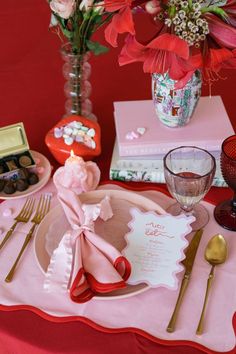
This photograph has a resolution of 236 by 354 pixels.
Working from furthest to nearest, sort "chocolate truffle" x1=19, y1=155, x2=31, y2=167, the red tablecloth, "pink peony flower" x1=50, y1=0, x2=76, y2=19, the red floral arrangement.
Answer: "chocolate truffle" x1=19, y1=155, x2=31, y2=167 → "pink peony flower" x1=50, y1=0, x2=76, y2=19 → the red floral arrangement → the red tablecloth

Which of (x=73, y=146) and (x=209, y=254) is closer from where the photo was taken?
(x=209, y=254)

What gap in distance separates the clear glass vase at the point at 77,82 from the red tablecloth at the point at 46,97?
0.22ft

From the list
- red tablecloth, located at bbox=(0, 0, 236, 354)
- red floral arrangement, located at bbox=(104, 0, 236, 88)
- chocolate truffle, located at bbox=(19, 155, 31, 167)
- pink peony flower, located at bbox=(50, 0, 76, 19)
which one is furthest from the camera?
chocolate truffle, located at bbox=(19, 155, 31, 167)

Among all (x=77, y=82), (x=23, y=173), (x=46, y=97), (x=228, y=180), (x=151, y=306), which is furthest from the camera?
(x=46, y=97)

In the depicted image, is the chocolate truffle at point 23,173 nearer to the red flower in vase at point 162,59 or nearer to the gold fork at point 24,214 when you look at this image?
the gold fork at point 24,214

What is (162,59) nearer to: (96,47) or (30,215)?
(96,47)

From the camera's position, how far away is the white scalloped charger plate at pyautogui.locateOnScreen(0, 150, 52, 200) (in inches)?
44.9

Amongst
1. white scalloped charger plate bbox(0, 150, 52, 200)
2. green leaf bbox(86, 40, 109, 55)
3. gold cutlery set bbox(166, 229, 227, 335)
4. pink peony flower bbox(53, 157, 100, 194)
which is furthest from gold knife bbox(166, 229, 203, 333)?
green leaf bbox(86, 40, 109, 55)

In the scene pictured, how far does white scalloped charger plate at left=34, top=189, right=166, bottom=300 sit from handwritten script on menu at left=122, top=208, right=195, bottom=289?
0.03 metres

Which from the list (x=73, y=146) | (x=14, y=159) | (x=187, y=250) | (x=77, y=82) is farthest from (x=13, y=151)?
(x=187, y=250)

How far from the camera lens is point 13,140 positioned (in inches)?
46.2

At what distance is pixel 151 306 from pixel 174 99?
50 cm

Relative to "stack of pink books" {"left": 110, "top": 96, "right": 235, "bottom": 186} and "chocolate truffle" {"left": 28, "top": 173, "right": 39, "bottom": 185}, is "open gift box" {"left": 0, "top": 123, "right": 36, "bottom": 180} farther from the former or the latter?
"stack of pink books" {"left": 110, "top": 96, "right": 235, "bottom": 186}

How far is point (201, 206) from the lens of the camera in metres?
1.12
